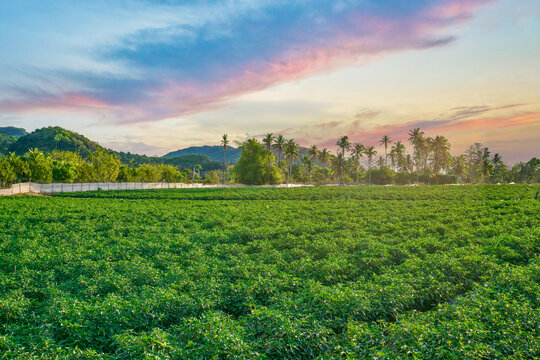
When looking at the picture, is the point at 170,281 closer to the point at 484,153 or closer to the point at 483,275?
the point at 483,275

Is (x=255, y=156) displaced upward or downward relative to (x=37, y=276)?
upward

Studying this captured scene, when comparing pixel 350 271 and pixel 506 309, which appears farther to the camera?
pixel 350 271

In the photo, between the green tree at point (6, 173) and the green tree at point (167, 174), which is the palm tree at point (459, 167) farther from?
the green tree at point (6, 173)

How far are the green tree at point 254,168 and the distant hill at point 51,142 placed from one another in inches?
3696

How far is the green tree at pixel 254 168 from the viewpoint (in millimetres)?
87875

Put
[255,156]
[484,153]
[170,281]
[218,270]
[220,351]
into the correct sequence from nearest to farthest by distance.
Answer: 1. [220,351]
2. [170,281]
3. [218,270]
4. [255,156]
5. [484,153]

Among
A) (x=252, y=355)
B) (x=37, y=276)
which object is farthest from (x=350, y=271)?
(x=37, y=276)

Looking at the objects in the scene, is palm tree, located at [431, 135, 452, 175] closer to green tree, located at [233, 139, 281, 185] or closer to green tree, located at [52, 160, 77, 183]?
green tree, located at [233, 139, 281, 185]

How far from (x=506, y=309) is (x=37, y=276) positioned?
1459 centimetres

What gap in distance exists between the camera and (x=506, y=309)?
741 centimetres

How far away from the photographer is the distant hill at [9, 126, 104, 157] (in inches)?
5886

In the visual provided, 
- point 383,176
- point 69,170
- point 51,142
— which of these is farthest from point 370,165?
point 51,142

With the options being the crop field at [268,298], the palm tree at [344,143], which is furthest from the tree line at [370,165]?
the crop field at [268,298]

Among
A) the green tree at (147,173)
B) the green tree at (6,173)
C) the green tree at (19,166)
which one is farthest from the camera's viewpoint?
the green tree at (147,173)
